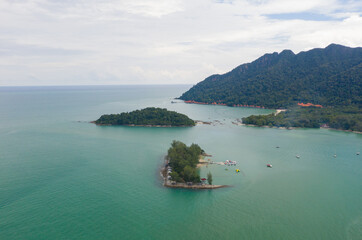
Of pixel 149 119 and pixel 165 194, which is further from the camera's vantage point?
pixel 149 119

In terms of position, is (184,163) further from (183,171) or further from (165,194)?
(165,194)

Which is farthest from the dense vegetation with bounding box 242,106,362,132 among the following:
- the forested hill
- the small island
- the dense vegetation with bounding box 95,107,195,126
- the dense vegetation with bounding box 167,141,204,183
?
the small island

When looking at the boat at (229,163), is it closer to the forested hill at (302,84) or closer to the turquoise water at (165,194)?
the turquoise water at (165,194)

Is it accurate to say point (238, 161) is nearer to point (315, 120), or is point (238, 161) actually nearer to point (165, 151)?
point (165, 151)

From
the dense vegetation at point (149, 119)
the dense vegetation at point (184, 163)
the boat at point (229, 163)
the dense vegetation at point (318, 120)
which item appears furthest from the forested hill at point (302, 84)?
the dense vegetation at point (184, 163)

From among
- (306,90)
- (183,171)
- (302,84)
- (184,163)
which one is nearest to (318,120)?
(306,90)

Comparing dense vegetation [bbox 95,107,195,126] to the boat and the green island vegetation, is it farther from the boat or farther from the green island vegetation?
the boat

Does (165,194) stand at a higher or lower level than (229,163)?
lower

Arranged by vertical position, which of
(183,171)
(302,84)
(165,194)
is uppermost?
(302,84)
